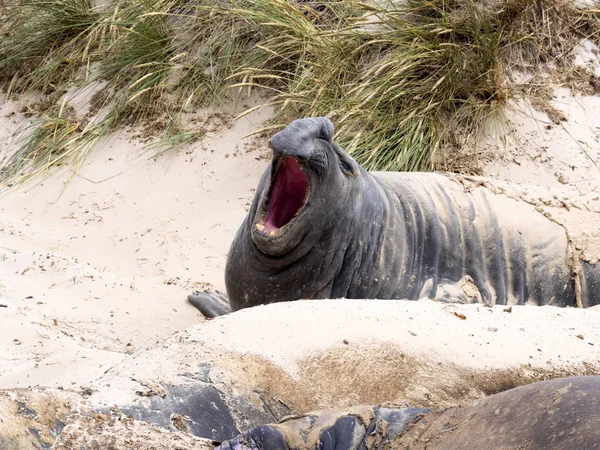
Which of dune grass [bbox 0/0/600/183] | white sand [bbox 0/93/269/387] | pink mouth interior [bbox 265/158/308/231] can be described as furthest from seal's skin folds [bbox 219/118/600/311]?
dune grass [bbox 0/0/600/183]

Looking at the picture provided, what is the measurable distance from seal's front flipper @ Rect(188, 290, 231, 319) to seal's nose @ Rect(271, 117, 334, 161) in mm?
1162

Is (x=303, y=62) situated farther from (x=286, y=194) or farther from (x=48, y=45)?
(x=286, y=194)

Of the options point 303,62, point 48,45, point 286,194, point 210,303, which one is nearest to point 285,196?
point 286,194

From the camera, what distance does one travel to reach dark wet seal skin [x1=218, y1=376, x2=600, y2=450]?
6.45 feet

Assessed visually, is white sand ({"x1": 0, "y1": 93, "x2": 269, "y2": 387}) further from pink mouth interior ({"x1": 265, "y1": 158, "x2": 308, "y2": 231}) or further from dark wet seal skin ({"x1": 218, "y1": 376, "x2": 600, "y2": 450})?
dark wet seal skin ({"x1": 218, "y1": 376, "x2": 600, "y2": 450})

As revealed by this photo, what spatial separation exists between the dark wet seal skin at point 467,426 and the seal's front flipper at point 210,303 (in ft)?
8.73

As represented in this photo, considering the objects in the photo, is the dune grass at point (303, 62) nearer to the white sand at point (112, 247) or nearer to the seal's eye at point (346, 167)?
the white sand at point (112, 247)

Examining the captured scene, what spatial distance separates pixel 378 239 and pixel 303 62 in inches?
101

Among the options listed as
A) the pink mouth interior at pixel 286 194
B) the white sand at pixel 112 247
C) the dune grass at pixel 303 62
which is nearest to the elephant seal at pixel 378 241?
the pink mouth interior at pixel 286 194

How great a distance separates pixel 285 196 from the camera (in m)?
4.36

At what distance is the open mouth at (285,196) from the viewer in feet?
13.9

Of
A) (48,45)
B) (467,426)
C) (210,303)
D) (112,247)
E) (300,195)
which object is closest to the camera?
(467,426)

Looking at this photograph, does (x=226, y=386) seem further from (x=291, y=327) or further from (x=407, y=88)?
(x=407, y=88)

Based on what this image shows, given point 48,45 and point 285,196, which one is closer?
point 285,196
